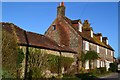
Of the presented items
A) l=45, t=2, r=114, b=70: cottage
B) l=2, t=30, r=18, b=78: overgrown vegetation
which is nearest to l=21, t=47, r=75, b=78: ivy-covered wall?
l=45, t=2, r=114, b=70: cottage

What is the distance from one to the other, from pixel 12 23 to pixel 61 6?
13.7m

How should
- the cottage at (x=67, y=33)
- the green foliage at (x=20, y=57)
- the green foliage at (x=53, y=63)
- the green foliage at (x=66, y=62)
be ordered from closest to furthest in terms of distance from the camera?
the green foliage at (x=20, y=57) → the green foliage at (x=53, y=63) → the green foliage at (x=66, y=62) → the cottage at (x=67, y=33)

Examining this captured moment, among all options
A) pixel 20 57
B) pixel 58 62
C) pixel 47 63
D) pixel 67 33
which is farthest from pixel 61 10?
pixel 20 57

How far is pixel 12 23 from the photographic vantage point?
29.5 m

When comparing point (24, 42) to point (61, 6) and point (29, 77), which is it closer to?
point (29, 77)

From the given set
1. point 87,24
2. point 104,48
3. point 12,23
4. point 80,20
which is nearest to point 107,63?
point 104,48

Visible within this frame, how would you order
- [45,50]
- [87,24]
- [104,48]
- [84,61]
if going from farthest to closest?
[104,48], [87,24], [84,61], [45,50]

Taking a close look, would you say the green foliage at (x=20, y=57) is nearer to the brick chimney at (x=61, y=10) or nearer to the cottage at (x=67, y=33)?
the cottage at (x=67, y=33)

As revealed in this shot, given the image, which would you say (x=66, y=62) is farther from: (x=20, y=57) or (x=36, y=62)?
(x=20, y=57)

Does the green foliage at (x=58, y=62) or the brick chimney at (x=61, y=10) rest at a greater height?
the brick chimney at (x=61, y=10)

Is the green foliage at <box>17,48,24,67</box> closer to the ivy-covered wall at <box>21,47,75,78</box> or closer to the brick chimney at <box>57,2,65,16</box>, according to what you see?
the ivy-covered wall at <box>21,47,75,78</box>

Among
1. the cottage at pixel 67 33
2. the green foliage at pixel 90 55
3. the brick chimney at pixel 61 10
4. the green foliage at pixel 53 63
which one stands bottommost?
the green foliage at pixel 53 63

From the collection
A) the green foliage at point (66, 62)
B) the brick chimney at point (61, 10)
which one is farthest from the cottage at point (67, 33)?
the green foliage at point (66, 62)

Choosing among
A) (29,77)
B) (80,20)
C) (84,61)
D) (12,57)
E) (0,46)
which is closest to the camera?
(0,46)
